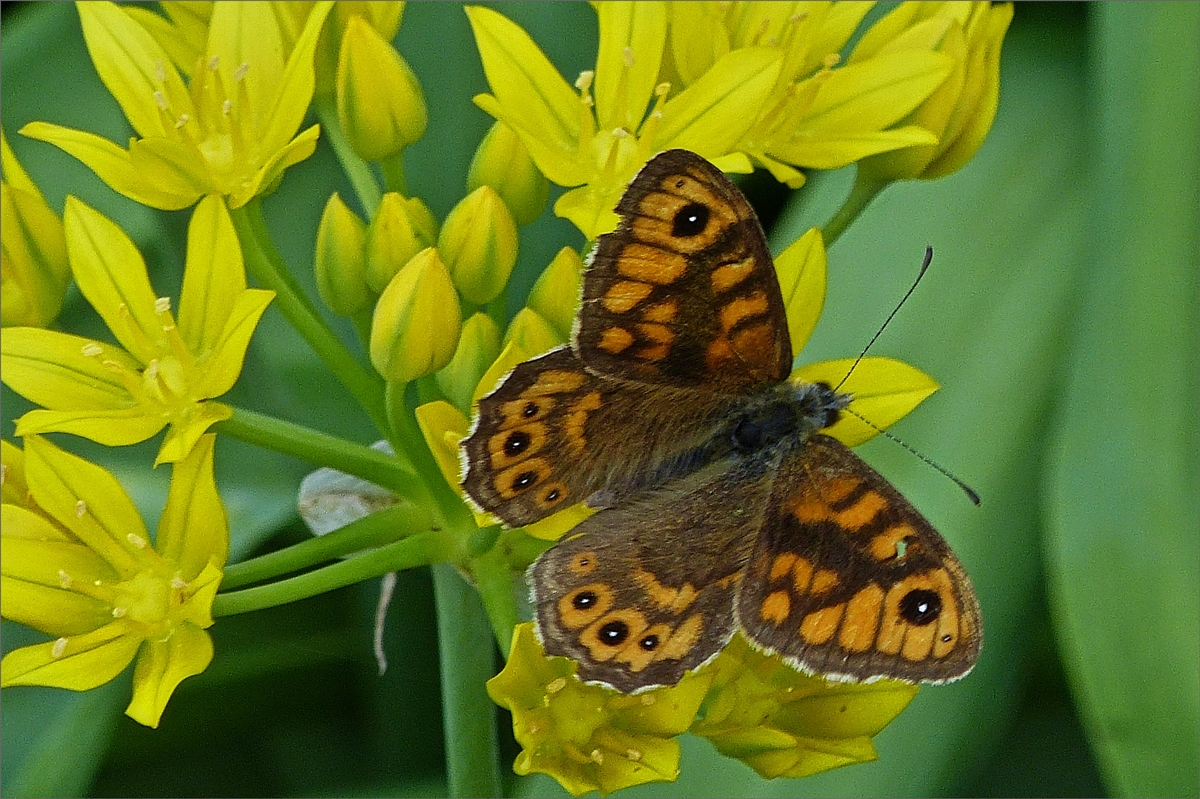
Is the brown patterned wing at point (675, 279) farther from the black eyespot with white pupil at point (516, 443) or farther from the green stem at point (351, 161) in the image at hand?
the green stem at point (351, 161)

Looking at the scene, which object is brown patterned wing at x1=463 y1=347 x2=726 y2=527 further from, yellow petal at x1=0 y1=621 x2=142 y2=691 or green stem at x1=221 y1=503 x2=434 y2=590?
yellow petal at x1=0 y1=621 x2=142 y2=691

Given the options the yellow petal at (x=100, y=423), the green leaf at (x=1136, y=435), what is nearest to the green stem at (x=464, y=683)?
the yellow petal at (x=100, y=423)

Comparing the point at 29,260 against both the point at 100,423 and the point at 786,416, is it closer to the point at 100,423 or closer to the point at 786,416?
the point at 100,423

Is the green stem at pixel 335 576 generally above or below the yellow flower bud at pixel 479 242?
below

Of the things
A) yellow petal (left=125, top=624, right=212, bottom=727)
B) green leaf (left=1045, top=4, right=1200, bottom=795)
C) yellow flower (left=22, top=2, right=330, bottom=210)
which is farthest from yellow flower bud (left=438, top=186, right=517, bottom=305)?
green leaf (left=1045, top=4, right=1200, bottom=795)

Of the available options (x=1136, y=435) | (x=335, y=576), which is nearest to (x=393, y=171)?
(x=335, y=576)

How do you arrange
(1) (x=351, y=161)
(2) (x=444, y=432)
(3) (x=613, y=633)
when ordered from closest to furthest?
(3) (x=613, y=633), (2) (x=444, y=432), (1) (x=351, y=161)
